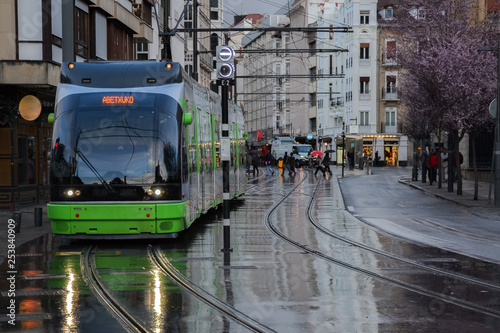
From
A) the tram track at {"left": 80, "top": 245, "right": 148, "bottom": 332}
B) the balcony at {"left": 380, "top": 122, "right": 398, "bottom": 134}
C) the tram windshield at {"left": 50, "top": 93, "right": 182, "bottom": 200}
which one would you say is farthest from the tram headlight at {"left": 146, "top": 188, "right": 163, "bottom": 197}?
the balcony at {"left": 380, "top": 122, "right": 398, "bottom": 134}

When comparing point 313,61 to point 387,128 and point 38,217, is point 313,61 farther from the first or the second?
point 38,217

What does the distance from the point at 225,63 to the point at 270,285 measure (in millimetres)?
4207

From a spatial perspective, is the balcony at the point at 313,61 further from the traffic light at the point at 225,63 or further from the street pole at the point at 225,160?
the traffic light at the point at 225,63

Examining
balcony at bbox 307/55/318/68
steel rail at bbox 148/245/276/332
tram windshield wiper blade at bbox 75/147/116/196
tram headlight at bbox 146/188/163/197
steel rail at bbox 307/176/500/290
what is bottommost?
steel rail at bbox 307/176/500/290

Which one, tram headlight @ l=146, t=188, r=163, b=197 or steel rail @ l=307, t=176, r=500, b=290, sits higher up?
tram headlight @ l=146, t=188, r=163, b=197

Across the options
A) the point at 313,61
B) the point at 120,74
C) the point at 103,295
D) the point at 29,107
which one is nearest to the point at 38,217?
the point at 29,107

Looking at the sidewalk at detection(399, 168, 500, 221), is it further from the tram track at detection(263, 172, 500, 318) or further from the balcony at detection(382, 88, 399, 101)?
the balcony at detection(382, 88, 399, 101)

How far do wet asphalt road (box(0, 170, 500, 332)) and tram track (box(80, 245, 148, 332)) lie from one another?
84 mm

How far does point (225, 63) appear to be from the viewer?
13.6 meters

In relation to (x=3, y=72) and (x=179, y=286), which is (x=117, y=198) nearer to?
(x=179, y=286)

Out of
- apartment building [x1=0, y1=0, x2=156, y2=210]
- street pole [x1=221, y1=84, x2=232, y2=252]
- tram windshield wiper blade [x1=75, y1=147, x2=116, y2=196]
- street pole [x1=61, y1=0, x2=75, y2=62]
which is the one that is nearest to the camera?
street pole [x1=221, y1=84, x2=232, y2=252]

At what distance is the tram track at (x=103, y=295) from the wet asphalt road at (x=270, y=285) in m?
0.08

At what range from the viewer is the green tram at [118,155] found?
15.4 m

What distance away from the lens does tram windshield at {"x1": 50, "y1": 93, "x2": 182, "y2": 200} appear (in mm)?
15445
